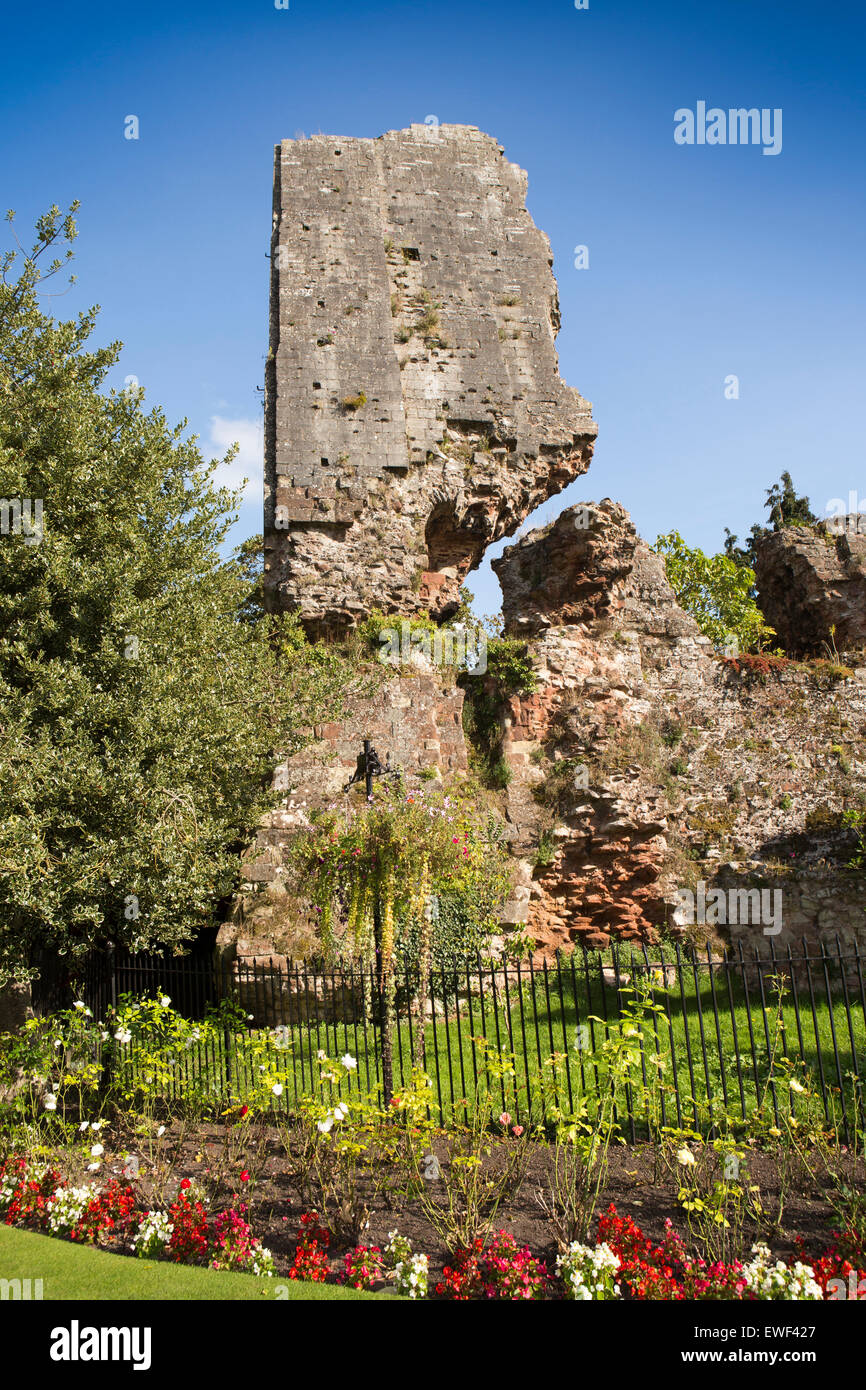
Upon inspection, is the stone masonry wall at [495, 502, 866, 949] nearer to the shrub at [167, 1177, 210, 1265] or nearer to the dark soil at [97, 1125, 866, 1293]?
the dark soil at [97, 1125, 866, 1293]

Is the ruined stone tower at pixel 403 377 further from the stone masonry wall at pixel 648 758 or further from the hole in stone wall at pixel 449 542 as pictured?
the stone masonry wall at pixel 648 758

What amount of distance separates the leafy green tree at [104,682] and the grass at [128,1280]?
2.39 m

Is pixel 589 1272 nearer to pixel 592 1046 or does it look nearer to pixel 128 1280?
pixel 128 1280

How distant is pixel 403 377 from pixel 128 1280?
509 inches

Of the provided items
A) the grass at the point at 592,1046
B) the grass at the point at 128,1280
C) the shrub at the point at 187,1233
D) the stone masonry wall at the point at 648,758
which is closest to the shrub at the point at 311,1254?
the grass at the point at 128,1280

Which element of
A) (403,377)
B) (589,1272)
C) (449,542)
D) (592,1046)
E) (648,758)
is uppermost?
(403,377)

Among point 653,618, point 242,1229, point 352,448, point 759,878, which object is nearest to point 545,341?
point 352,448

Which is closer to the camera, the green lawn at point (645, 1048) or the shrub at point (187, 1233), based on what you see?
the shrub at point (187, 1233)

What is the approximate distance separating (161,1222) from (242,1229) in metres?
0.61

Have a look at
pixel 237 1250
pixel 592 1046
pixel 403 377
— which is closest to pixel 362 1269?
pixel 237 1250

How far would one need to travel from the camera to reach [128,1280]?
15.9 feet

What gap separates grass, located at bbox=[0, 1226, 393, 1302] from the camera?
15.0 ft

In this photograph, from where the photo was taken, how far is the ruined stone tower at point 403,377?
13172 millimetres

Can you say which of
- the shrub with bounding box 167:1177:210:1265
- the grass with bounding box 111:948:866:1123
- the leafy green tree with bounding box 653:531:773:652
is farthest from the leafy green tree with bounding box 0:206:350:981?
the leafy green tree with bounding box 653:531:773:652
